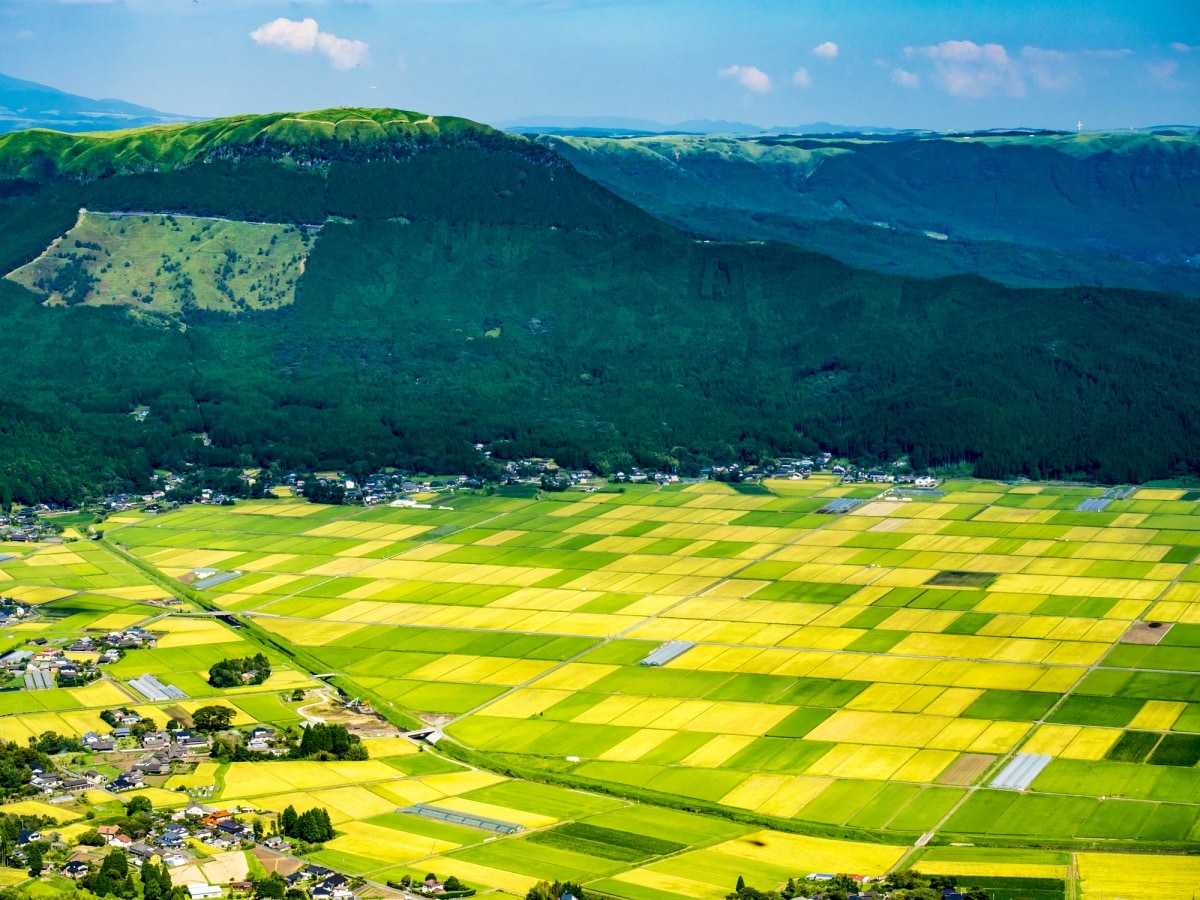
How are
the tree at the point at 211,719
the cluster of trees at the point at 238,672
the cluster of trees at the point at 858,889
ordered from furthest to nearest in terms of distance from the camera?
the cluster of trees at the point at 238,672 < the tree at the point at 211,719 < the cluster of trees at the point at 858,889

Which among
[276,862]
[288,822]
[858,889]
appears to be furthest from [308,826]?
[858,889]

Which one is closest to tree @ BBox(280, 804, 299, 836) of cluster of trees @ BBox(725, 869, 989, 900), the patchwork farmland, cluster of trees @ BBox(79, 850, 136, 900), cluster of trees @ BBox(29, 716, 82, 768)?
the patchwork farmland

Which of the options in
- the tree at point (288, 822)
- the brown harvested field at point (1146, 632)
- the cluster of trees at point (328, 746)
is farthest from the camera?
the brown harvested field at point (1146, 632)

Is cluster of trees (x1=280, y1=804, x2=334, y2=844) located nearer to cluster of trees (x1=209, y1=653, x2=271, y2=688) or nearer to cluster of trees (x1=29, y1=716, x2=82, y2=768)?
cluster of trees (x1=29, y1=716, x2=82, y2=768)

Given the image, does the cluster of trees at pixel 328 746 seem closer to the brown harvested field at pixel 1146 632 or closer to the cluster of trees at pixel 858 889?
the cluster of trees at pixel 858 889

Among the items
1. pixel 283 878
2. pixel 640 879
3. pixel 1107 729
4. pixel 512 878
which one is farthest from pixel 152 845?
pixel 1107 729

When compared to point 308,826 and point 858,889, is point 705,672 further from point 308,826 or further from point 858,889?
point 858,889

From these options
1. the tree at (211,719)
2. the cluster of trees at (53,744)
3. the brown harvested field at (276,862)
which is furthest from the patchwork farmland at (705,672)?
the cluster of trees at (53,744)
